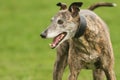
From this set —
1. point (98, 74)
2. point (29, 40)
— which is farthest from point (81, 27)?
point (29, 40)

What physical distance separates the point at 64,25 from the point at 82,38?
60 centimetres

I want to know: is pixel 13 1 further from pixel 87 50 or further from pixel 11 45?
pixel 87 50

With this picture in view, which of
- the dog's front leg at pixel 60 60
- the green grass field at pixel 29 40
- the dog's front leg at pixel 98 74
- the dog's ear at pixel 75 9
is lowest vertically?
the green grass field at pixel 29 40

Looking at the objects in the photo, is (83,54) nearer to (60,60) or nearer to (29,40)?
(60,60)

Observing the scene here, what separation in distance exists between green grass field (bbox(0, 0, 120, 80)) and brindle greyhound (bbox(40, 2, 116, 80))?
334 centimetres

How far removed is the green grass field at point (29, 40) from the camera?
62.5 feet

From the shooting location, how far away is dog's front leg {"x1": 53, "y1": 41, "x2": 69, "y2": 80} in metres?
14.5

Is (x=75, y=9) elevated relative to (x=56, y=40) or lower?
elevated

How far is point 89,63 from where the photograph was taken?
13586 mm

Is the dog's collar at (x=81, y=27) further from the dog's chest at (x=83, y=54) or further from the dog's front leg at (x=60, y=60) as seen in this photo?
the dog's front leg at (x=60, y=60)

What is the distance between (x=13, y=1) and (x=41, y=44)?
882 centimetres

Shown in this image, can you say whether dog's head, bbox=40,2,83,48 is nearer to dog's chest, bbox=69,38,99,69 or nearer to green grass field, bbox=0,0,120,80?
dog's chest, bbox=69,38,99,69

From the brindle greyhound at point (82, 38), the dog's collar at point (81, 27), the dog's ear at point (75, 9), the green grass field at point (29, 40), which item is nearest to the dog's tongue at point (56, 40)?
the brindle greyhound at point (82, 38)

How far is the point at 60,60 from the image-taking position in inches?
585
